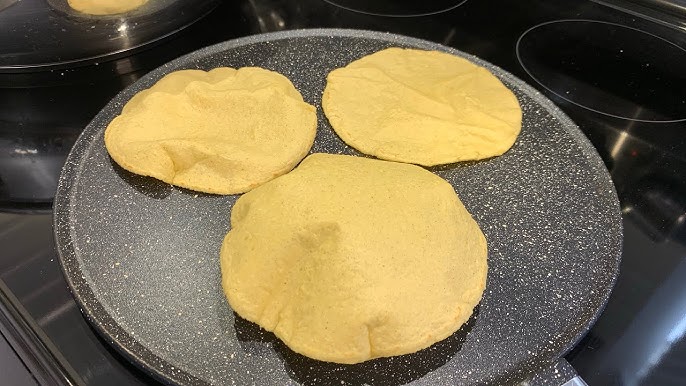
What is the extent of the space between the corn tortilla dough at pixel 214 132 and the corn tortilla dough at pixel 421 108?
8 cm

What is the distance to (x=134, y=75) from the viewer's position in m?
1.16

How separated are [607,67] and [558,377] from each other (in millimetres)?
781

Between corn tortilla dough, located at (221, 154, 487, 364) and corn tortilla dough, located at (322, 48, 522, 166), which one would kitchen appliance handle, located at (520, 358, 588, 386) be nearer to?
corn tortilla dough, located at (221, 154, 487, 364)

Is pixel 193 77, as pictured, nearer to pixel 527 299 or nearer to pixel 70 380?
pixel 70 380

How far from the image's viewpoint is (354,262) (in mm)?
715

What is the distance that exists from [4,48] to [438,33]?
87cm

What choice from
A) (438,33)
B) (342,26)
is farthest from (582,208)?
(342,26)

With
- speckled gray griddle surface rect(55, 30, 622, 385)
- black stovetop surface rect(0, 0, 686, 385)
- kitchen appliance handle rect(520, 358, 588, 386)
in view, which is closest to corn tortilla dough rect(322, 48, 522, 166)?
speckled gray griddle surface rect(55, 30, 622, 385)

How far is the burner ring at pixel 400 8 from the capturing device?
53.8 inches

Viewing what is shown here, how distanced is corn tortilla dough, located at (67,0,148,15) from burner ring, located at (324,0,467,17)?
48 centimetres

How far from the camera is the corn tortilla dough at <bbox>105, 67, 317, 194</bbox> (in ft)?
3.01

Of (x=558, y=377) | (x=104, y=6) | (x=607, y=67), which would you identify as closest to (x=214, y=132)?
(x=104, y=6)

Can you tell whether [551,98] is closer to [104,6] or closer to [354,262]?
[354,262]

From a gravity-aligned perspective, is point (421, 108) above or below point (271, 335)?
above
